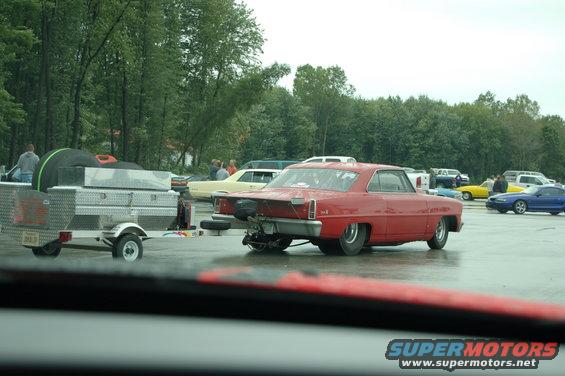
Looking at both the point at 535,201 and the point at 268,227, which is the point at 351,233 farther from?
the point at 535,201

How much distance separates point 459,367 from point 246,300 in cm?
52

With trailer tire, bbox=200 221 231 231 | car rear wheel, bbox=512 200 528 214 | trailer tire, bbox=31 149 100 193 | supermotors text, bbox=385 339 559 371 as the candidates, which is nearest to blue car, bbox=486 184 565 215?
car rear wheel, bbox=512 200 528 214

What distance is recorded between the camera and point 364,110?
368 ft

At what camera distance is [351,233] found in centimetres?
1293

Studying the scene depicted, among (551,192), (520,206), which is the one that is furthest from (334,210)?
(551,192)

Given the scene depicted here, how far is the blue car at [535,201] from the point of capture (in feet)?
109

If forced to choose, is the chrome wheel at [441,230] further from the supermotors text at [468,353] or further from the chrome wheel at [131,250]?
the supermotors text at [468,353]

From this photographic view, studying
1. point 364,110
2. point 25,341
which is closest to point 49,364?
point 25,341

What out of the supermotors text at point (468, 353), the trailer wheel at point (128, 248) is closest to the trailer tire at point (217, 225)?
the trailer wheel at point (128, 248)

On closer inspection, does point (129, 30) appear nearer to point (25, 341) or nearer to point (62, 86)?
point (62, 86)

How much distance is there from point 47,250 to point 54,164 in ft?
4.27

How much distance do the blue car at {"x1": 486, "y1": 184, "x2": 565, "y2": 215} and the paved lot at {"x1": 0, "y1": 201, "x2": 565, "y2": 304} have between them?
1629cm

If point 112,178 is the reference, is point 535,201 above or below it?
below

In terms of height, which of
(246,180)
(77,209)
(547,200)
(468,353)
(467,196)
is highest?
(468,353)
